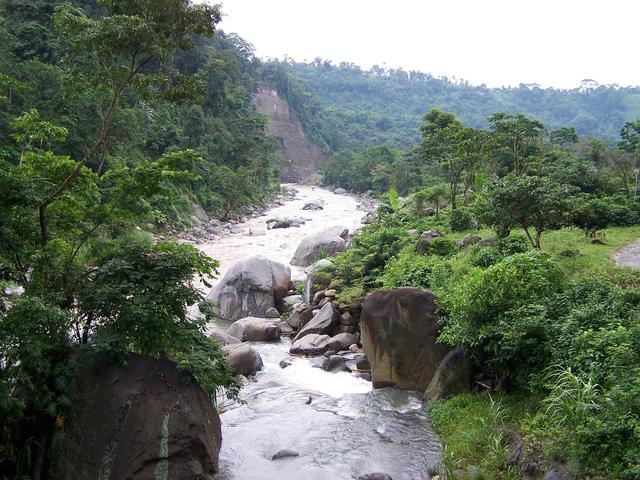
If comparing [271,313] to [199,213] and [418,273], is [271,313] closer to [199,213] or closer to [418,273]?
[418,273]

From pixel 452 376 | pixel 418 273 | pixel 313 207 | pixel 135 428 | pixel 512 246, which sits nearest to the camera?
pixel 135 428

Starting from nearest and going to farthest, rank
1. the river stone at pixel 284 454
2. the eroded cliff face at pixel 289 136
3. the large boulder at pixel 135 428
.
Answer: the large boulder at pixel 135 428, the river stone at pixel 284 454, the eroded cliff face at pixel 289 136

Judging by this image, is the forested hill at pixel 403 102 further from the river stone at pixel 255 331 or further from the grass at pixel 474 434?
the grass at pixel 474 434

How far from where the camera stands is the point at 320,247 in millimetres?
25469

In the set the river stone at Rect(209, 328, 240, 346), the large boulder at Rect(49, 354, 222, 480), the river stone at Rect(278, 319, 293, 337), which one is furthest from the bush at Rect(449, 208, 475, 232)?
the large boulder at Rect(49, 354, 222, 480)

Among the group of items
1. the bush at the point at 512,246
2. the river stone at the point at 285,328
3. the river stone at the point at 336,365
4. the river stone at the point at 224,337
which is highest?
the bush at the point at 512,246

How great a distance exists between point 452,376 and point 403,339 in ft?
4.74

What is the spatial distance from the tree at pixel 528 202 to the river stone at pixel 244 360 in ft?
23.0

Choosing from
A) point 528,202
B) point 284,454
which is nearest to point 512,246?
point 528,202

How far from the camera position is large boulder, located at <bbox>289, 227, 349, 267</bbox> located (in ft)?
82.6

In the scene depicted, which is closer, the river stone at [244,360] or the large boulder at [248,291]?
the river stone at [244,360]

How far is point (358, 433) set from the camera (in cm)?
953

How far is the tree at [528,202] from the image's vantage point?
12.5m

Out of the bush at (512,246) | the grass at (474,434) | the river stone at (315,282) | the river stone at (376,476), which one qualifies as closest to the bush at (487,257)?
the bush at (512,246)
